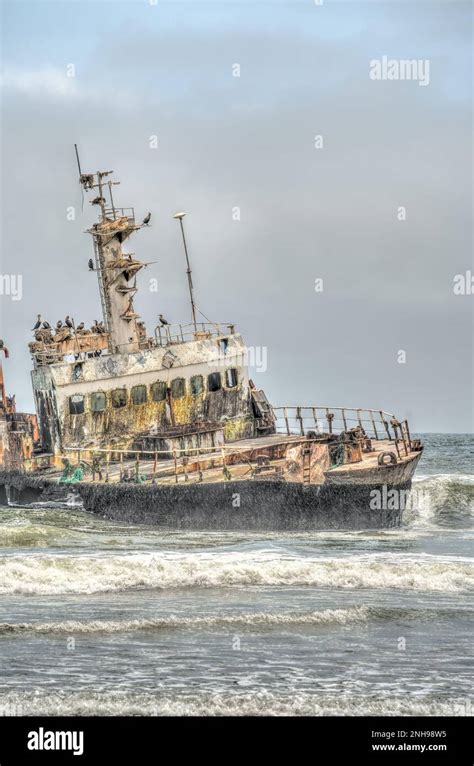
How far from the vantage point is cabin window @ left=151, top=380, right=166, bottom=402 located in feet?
123

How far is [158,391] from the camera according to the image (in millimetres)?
→ 37688

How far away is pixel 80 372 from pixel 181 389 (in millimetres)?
→ 3148

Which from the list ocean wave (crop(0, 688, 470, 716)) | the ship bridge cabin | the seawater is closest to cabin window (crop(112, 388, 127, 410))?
the ship bridge cabin

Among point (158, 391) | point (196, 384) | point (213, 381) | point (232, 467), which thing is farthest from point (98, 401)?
point (232, 467)

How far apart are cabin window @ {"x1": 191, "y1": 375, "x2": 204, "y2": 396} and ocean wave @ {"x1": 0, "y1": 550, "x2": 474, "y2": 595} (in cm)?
1193

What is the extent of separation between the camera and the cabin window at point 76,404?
36562 millimetres

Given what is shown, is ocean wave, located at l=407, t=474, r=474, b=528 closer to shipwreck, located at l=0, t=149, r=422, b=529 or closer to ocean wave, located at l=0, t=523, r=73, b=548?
shipwreck, located at l=0, t=149, r=422, b=529

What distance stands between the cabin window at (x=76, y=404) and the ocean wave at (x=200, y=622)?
1659 centimetres

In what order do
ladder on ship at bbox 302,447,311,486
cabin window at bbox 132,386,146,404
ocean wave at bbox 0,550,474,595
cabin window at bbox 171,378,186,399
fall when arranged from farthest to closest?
cabin window at bbox 171,378,186,399 → cabin window at bbox 132,386,146,404 → ladder on ship at bbox 302,447,311,486 → ocean wave at bbox 0,550,474,595

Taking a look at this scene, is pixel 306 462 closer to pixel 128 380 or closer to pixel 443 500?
pixel 128 380

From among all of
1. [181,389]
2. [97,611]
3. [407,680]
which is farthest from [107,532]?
[407,680]

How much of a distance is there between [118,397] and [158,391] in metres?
1.26

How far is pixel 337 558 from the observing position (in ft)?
89.5
